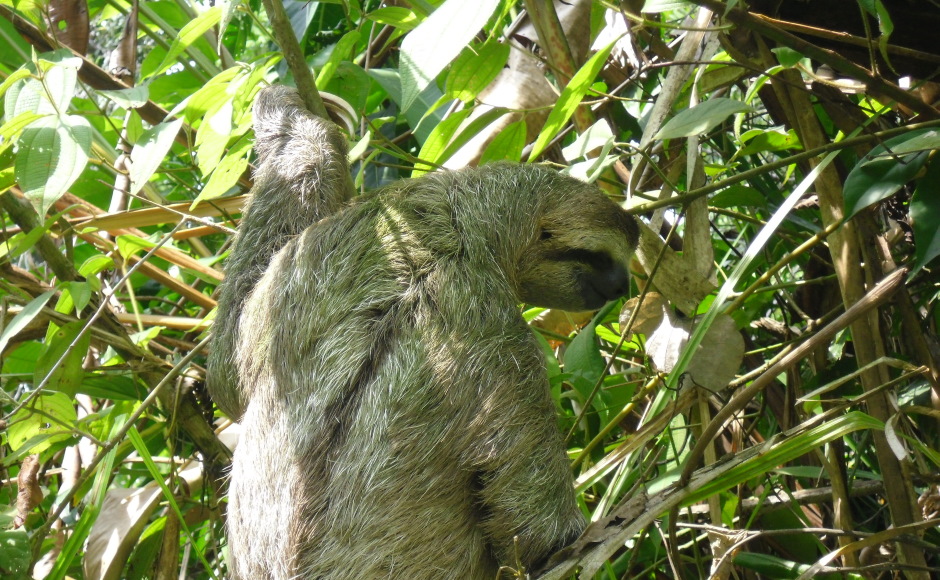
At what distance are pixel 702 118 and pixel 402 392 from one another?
1.45 metres

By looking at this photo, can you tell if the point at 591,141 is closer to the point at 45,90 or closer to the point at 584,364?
the point at 584,364

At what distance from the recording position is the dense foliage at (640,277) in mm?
2838

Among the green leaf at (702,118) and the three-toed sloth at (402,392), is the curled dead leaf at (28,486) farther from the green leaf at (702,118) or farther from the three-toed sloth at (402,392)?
the green leaf at (702,118)

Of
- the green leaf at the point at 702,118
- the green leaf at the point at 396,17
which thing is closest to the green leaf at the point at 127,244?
the green leaf at the point at 396,17

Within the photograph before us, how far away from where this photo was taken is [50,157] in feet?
8.48

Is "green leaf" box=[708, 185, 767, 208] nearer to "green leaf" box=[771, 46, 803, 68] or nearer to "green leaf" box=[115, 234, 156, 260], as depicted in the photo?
"green leaf" box=[771, 46, 803, 68]

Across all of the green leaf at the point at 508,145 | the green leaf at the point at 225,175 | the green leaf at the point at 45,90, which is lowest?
the green leaf at the point at 508,145

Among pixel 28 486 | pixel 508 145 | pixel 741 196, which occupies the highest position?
pixel 508 145

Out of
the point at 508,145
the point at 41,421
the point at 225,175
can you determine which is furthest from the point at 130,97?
the point at 508,145

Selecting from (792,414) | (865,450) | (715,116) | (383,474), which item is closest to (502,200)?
(715,116)

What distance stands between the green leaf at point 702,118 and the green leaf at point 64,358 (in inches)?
105

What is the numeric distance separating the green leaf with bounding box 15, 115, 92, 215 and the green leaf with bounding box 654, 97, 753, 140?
6.38ft

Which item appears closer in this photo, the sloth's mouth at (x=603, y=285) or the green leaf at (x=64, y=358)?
the sloth's mouth at (x=603, y=285)

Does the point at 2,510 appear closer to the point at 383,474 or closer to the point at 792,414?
the point at 383,474
